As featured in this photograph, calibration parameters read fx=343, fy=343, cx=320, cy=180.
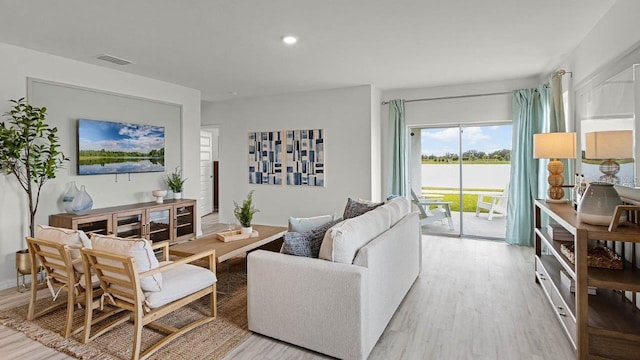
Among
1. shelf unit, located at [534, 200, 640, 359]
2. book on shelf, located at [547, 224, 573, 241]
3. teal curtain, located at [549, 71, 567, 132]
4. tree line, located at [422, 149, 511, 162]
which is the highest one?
teal curtain, located at [549, 71, 567, 132]

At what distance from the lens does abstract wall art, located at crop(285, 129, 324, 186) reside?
608 centimetres

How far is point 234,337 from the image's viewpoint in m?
2.51

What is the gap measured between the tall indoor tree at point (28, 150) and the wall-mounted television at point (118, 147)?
0.46 m

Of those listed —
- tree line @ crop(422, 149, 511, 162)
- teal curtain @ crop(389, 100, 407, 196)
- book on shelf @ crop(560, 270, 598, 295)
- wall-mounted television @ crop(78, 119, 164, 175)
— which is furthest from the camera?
teal curtain @ crop(389, 100, 407, 196)

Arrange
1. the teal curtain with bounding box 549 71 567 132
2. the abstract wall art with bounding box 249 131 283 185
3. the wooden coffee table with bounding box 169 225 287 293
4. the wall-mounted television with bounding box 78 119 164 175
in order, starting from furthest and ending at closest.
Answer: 1. the abstract wall art with bounding box 249 131 283 185
2. the wall-mounted television with bounding box 78 119 164 175
3. the teal curtain with bounding box 549 71 567 132
4. the wooden coffee table with bounding box 169 225 287 293

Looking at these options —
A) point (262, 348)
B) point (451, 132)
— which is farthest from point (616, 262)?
point (451, 132)

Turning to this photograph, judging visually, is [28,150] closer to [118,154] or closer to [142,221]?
[118,154]

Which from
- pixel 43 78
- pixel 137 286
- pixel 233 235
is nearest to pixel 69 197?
pixel 43 78

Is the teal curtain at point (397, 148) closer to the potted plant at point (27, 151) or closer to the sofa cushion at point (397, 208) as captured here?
the sofa cushion at point (397, 208)

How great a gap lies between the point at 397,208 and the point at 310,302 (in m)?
1.58

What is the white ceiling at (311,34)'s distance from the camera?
277 centimetres

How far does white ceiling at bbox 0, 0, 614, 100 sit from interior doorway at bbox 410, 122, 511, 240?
113 cm

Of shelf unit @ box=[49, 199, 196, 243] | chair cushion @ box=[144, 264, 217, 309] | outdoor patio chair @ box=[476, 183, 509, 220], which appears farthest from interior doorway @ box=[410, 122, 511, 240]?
chair cushion @ box=[144, 264, 217, 309]

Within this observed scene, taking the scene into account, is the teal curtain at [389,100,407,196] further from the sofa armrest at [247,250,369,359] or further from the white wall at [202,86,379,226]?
the sofa armrest at [247,250,369,359]
